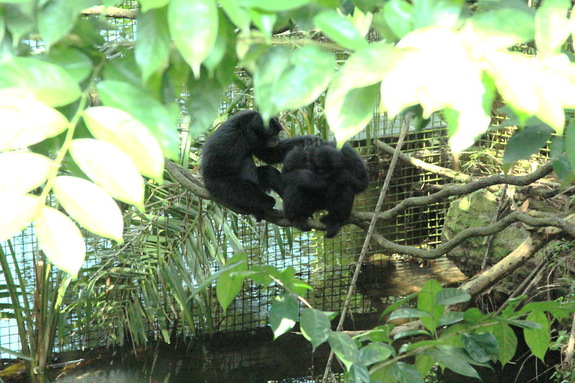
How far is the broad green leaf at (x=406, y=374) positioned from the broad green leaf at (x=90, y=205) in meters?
0.82

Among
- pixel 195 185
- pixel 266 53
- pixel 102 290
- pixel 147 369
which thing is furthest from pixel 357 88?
pixel 147 369

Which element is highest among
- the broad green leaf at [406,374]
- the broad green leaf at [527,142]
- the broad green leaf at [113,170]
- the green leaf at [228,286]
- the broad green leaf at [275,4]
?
the broad green leaf at [275,4]

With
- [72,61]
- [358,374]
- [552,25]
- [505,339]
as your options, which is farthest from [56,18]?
[505,339]

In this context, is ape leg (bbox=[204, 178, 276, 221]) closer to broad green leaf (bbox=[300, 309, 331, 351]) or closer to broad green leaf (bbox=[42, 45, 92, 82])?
broad green leaf (bbox=[300, 309, 331, 351])

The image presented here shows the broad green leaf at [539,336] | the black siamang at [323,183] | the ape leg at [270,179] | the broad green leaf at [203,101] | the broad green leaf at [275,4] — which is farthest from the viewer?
the ape leg at [270,179]

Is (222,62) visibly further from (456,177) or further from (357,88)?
(456,177)

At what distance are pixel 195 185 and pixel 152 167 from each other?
2.26 meters

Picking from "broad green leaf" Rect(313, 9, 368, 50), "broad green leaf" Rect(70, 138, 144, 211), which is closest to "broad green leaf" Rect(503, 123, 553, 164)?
"broad green leaf" Rect(313, 9, 368, 50)

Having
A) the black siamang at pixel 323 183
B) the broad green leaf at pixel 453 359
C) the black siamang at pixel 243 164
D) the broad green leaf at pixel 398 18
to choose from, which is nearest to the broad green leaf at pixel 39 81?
the broad green leaf at pixel 398 18

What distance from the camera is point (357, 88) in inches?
21.7

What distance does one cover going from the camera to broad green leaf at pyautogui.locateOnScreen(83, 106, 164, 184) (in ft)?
1.70

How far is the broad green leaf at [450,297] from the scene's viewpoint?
1.27 meters

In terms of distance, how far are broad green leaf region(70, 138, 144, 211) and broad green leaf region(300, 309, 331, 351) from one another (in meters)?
0.58

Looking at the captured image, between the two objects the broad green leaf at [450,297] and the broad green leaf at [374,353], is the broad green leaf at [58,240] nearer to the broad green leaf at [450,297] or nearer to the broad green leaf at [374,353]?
the broad green leaf at [374,353]
